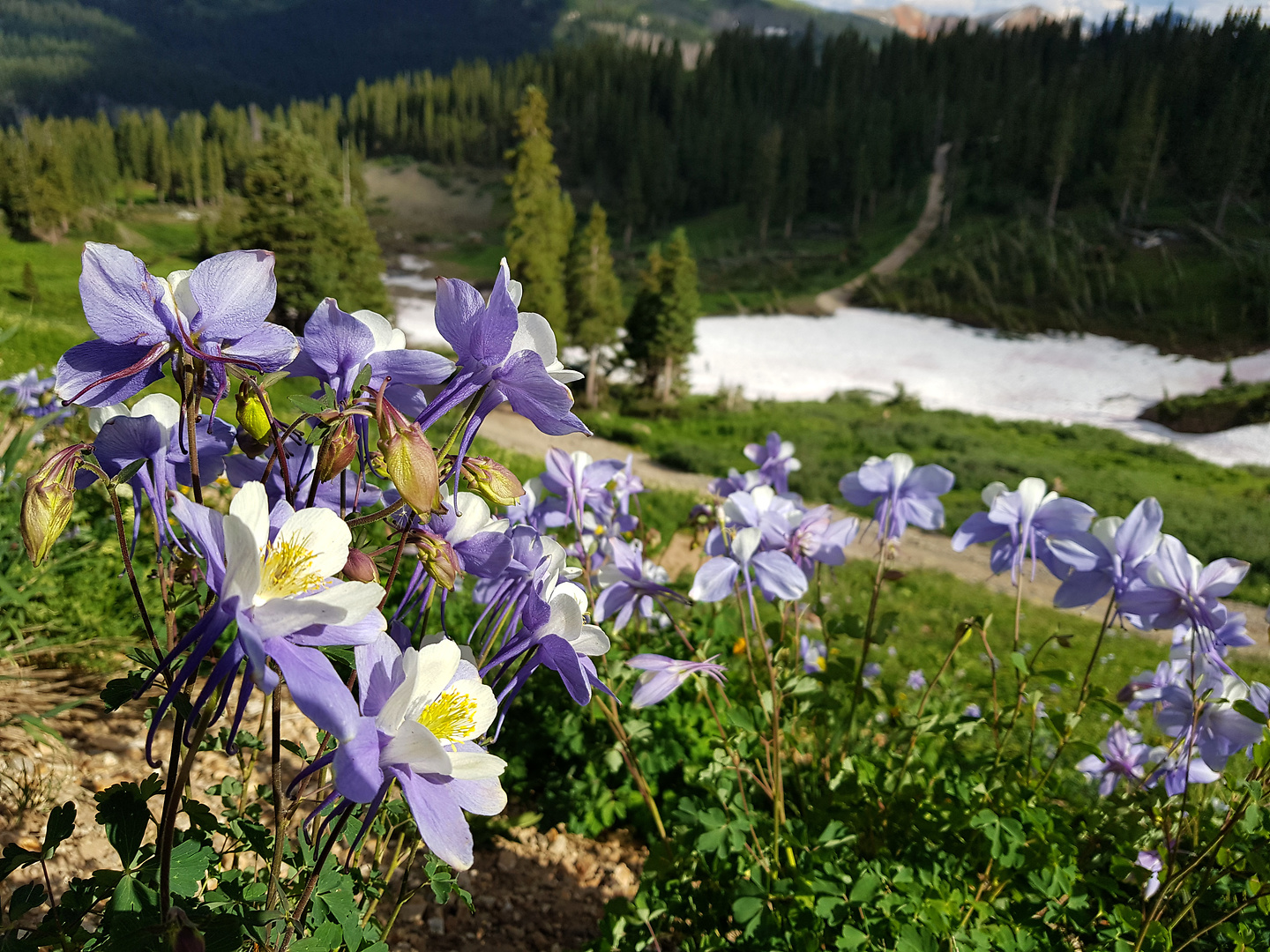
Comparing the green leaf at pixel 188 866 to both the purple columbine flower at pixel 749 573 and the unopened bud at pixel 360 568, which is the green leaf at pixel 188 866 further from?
the purple columbine flower at pixel 749 573

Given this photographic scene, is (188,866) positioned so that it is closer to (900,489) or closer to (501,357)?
(501,357)

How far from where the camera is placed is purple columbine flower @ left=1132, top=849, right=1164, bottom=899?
186 cm

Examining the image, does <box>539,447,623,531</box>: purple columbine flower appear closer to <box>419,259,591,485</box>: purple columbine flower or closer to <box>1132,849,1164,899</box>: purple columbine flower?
<box>419,259,591,485</box>: purple columbine flower

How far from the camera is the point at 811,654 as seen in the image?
3.61 metres

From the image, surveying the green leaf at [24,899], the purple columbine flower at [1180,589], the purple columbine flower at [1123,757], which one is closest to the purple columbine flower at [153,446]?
the green leaf at [24,899]

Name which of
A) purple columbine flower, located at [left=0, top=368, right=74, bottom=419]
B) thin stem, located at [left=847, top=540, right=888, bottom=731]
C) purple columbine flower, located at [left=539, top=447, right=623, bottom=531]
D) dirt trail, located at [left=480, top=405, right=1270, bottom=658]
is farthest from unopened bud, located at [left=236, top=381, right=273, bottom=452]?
dirt trail, located at [left=480, top=405, right=1270, bottom=658]

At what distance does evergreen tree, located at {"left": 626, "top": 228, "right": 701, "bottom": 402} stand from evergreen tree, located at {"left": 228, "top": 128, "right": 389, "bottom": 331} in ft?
25.3

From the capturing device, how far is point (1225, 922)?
1.80 meters

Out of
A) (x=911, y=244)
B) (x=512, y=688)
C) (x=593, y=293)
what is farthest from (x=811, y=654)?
(x=911, y=244)

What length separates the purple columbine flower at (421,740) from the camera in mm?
665

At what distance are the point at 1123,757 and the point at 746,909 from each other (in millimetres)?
1431

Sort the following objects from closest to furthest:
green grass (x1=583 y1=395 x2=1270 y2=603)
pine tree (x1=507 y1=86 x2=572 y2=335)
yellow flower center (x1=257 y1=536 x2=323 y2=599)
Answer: yellow flower center (x1=257 y1=536 x2=323 y2=599)
green grass (x1=583 y1=395 x2=1270 y2=603)
pine tree (x1=507 y1=86 x2=572 y2=335)

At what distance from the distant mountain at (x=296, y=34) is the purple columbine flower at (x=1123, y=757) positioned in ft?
507

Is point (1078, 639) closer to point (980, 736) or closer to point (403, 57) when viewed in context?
point (980, 736)
